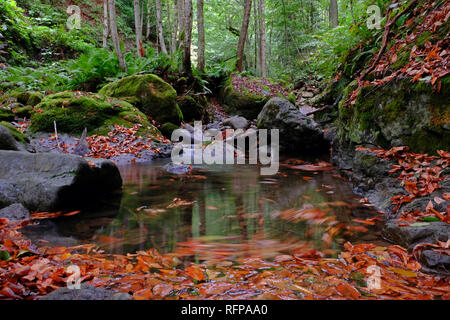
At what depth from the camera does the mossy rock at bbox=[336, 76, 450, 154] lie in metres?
3.17

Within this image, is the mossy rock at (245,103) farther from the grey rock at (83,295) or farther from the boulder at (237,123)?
the grey rock at (83,295)

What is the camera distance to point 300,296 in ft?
5.32

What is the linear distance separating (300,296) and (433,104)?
2.96 m

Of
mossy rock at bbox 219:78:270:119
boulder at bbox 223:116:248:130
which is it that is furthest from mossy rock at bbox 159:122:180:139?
mossy rock at bbox 219:78:270:119

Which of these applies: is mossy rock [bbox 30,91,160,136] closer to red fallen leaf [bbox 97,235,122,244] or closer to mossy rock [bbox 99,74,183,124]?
mossy rock [bbox 99,74,183,124]

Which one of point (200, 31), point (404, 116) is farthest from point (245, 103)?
point (404, 116)

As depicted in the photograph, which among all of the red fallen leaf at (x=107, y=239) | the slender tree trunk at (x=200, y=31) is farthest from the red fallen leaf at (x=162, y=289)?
the slender tree trunk at (x=200, y=31)

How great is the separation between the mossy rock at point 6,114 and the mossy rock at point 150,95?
2.74 meters

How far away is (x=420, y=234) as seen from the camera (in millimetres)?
2139

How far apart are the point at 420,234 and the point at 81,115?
25.8ft

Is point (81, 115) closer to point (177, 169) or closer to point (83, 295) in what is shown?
point (177, 169)

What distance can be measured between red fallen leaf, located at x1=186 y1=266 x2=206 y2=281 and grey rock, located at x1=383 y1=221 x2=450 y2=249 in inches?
63.2

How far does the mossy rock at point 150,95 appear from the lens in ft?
30.6
